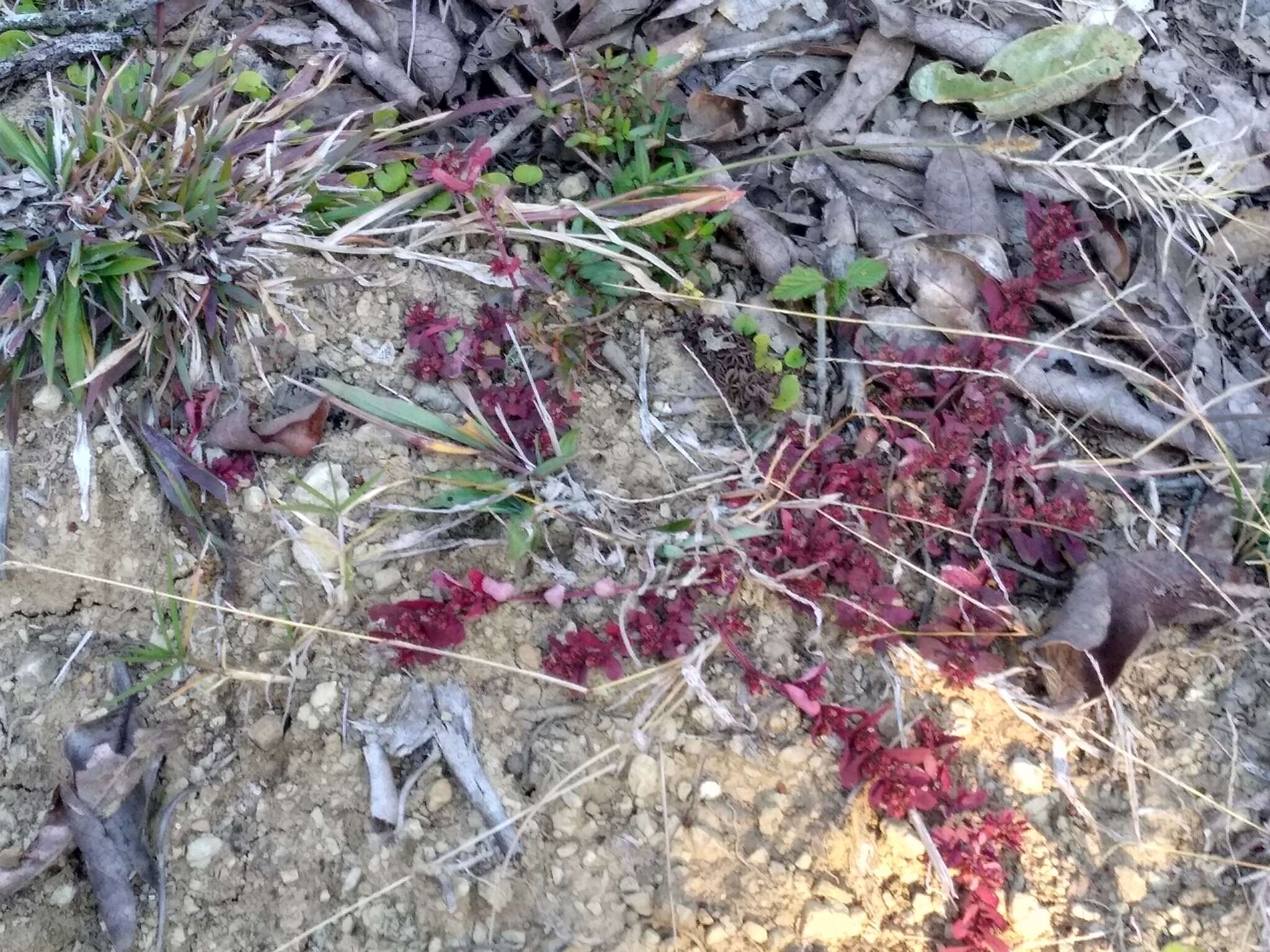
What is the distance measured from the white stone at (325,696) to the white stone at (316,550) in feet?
0.89

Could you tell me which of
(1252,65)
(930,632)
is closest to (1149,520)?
(930,632)

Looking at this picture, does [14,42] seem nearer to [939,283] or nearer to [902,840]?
[939,283]

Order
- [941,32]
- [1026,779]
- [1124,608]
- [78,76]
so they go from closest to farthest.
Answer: [1026,779] < [1124,608] < [78,76] < [941,32]

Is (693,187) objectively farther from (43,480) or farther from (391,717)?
(43,480)

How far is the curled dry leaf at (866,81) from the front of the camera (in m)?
3.10

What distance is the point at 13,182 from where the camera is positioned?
253 cm

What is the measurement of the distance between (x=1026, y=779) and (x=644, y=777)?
2.98 ft

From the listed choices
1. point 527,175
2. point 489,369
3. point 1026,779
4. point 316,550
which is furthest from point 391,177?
point 1026,779

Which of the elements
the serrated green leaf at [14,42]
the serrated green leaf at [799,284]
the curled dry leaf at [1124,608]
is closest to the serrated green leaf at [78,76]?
the serrated green leaf at [14,42]

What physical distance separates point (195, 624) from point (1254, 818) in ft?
8.33

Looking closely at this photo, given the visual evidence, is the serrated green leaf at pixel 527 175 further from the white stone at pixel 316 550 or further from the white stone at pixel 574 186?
the white stone at pixel 316 550

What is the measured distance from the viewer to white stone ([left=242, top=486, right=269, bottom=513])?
250cm

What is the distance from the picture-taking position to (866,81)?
10.3ft

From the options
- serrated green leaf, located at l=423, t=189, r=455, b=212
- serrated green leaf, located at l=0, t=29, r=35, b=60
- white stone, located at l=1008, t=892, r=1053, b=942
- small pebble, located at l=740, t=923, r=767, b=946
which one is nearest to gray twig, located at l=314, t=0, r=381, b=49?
serrated green leaf, located at l=423, t=189, r=455, b=212
